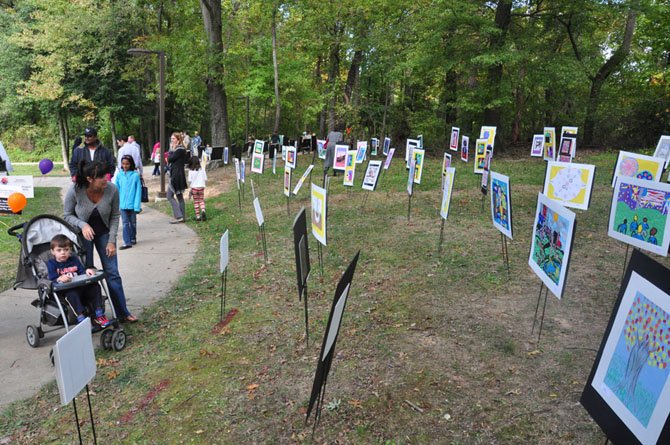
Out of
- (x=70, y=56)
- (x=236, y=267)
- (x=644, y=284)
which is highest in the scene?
(x=70, y=56)

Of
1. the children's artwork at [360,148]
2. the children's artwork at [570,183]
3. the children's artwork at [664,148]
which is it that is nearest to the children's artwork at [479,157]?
the children's artwork at [664,148]

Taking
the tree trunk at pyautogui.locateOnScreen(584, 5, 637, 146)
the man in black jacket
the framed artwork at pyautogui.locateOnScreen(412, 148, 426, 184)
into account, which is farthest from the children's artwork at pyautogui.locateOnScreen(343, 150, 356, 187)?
the tree trunk at pyautogui.locateOnScreen(584, 5, 637, 146)

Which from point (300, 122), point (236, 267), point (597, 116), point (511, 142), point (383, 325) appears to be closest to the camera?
point (383, 325)

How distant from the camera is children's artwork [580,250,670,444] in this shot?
2.19m

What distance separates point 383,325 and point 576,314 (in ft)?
7.65

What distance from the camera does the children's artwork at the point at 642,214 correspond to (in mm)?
5496

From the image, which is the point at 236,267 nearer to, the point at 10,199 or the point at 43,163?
the point at 10,199

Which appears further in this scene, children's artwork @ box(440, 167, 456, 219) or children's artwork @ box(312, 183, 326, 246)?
children's artwork @ box(440, 167, 456, 219)

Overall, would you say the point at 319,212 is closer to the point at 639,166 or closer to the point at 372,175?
the point at 372,175

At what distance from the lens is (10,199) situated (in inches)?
405

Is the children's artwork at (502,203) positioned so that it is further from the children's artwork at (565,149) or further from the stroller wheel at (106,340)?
the children's artwork at (565,149)

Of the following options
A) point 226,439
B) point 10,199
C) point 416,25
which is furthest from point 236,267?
point 416,25

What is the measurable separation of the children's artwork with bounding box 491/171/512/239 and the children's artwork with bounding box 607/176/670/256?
133 centimetres

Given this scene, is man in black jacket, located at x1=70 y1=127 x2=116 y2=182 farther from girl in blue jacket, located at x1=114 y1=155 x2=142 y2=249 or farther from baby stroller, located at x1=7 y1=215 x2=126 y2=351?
baby stroller, located at x1=7 y1=215 x2=126 y2=351
